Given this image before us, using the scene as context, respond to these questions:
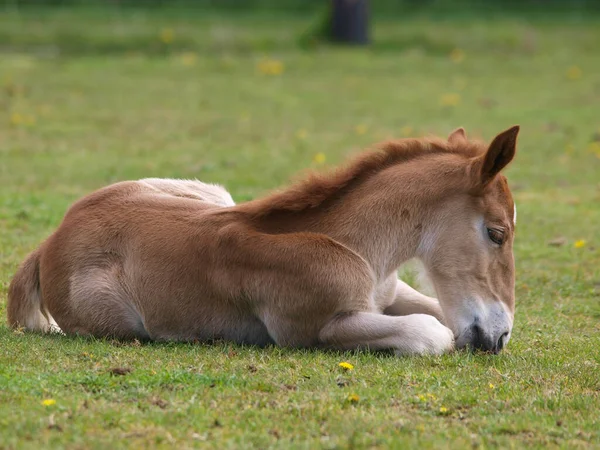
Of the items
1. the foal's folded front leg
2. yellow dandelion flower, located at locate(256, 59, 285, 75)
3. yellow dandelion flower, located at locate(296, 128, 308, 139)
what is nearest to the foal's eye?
the foal's folded front leg

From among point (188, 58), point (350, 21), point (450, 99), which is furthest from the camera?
point (350, 21)

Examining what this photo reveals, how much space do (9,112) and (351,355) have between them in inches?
A: 542

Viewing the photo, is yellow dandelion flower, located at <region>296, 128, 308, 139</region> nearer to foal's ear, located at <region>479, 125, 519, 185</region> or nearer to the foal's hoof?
foal's ear, located at <region>479, 125, 519, 185</region>

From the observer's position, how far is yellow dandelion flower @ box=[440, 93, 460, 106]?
70.0ft

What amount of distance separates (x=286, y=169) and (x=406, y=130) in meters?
3.67

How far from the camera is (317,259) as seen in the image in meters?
6.78

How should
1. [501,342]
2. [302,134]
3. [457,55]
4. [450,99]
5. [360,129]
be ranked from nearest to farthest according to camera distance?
[501,342] < [302,134] < [360,129] < [450,99] < [457,55]

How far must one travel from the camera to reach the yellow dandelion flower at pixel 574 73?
80.4 feet

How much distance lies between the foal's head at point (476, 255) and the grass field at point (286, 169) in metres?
0.22

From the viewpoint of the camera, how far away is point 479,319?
6.83 metres

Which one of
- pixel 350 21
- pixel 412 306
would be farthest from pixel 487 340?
pixel 350 21

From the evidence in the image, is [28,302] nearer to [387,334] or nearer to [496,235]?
[387,334]

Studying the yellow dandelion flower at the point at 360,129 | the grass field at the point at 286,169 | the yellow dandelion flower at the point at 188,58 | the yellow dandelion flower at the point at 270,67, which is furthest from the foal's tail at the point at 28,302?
the yellow dandelion flower at the point at 188,58

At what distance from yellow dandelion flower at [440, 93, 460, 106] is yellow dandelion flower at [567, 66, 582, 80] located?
12.6 ft
